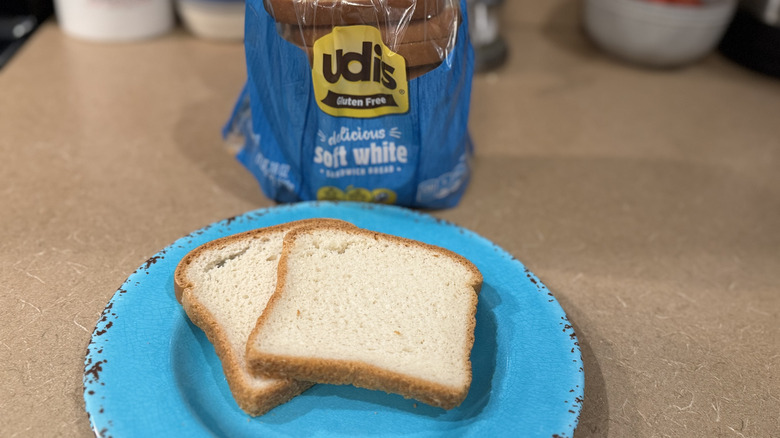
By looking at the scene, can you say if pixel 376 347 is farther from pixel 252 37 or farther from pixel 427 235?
pixel 252 37

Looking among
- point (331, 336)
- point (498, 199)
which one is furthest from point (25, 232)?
point (498, 199)

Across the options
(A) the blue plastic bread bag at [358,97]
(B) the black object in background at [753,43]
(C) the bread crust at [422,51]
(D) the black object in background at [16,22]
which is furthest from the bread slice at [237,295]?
(B) the black object in background at [753,43]

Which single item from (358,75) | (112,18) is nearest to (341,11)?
(358,75)

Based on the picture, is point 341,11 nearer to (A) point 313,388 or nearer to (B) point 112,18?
(A) point 313,388

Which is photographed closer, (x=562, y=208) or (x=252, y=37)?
(x=252, y=37)

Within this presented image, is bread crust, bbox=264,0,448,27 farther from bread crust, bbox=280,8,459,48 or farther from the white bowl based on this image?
the white bowl

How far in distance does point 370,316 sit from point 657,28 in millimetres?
1243

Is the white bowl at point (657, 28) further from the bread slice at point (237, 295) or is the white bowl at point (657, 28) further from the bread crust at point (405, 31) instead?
the bread slice at point (237, 295)

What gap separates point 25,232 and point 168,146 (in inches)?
14.0

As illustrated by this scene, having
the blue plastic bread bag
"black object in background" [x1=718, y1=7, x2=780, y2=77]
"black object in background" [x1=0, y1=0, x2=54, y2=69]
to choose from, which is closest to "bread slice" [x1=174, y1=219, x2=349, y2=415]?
the blue plastic bread bag

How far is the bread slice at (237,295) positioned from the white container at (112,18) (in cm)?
101

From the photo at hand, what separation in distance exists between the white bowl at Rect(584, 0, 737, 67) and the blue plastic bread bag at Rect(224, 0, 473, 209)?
786mm

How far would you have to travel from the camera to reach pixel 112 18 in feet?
5.62

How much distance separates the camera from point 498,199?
1.31 metres
